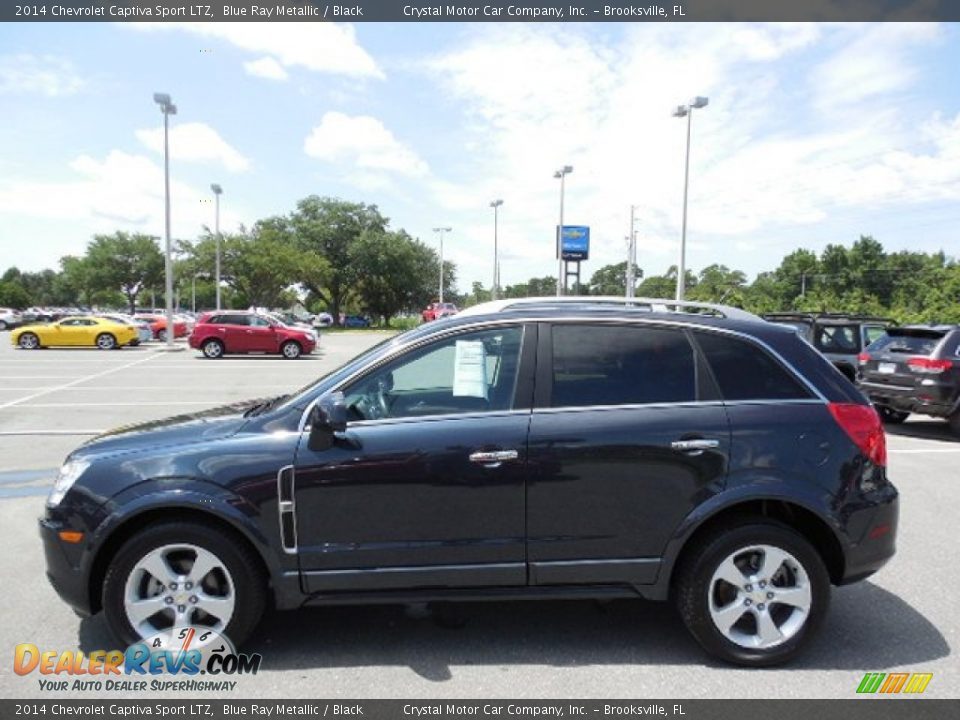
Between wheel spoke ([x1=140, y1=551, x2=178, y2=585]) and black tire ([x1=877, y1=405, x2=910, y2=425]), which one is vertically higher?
wheel spoke ([x1=140, y1=551, x2=178, y2=585])

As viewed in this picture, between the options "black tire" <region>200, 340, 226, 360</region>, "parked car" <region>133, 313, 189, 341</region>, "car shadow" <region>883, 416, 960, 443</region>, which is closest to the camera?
"car shadow" <region>883, 416, 960, 443</region>

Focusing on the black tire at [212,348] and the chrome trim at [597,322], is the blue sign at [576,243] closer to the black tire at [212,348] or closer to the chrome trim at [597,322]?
the black tire at [212,348]

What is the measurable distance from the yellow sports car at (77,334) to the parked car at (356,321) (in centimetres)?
4155

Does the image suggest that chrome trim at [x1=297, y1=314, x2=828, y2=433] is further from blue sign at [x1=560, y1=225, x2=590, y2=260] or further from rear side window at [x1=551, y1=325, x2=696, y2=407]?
blue sign at [x1=560, y1=225, x2=590, y2=260]

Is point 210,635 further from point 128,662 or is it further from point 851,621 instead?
point 851,621

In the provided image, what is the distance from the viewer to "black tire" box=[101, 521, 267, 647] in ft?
10.6

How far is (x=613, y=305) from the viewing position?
4.14 metres

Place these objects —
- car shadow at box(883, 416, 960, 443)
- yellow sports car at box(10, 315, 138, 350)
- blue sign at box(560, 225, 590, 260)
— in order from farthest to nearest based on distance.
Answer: blue sign at box(560, 225, 590, 260) < yellow sports car at box(10, 315, 138, 350) < car shadow at box(883, 416, 960, 443)

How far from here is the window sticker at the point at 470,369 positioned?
359 cm

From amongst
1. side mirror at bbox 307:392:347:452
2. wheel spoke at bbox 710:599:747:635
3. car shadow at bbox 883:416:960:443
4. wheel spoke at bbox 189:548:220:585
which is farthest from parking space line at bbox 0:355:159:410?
car shadow at bbox 883:416:960:443

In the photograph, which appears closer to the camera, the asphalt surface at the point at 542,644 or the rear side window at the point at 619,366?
the asphalt surface at the point at 542,644

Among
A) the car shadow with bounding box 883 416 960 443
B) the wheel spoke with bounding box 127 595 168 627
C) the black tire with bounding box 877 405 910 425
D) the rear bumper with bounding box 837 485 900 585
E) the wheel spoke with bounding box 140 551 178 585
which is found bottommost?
the car shadow with bounding box 883 416 960 443

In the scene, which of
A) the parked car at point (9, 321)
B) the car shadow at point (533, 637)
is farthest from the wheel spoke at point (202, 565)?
the parked car at point (9, 321)

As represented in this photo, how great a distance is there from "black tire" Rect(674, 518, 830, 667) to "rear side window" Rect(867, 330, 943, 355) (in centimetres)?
792
